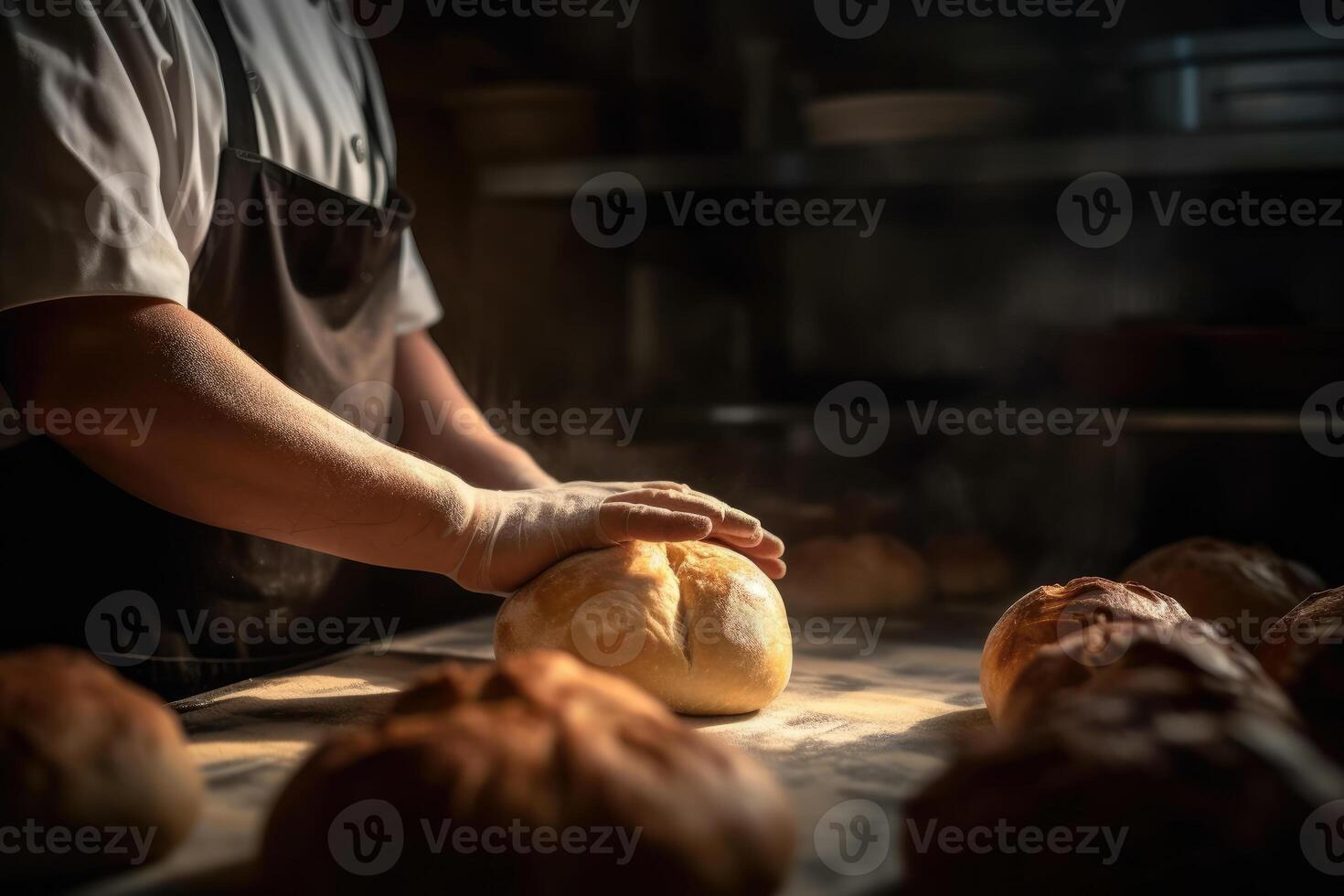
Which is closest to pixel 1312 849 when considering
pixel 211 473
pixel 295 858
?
pixel 295 858

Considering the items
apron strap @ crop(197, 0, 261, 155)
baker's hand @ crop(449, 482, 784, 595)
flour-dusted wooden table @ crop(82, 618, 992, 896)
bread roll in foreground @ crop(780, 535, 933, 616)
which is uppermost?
apron strap @ crop(197, 0, 261, 155)

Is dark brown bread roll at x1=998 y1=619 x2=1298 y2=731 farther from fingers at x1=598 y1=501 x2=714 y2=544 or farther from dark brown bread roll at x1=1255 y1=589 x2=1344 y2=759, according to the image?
fingers at x1=598 y1=501 x2=714 y2=544

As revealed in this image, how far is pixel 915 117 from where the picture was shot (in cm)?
231

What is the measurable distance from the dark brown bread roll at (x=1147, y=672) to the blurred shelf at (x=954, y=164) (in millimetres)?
1210

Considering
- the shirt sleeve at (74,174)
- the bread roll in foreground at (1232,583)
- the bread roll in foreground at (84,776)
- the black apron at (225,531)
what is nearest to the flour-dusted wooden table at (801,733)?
the bread roll in foreground at (84,776)

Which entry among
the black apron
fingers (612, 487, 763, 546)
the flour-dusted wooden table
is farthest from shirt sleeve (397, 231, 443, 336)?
fingers (612, 487, 763, 546)

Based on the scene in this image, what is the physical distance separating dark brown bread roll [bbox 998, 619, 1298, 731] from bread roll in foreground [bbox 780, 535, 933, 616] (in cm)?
106

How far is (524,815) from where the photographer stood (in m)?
0.73

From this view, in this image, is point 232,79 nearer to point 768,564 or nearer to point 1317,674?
point 768,564

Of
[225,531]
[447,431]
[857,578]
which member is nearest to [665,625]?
[225,531]

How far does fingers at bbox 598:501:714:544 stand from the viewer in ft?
4.69

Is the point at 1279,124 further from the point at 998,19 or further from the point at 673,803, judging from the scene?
the point at 673,803

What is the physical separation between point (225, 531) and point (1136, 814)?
1298mm

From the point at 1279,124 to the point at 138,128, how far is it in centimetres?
193
